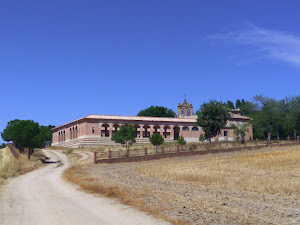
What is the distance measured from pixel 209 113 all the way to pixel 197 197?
4239 cm

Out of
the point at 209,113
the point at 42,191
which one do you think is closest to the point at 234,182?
the point at 42,191

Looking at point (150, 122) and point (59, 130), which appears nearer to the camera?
point (150, 122)

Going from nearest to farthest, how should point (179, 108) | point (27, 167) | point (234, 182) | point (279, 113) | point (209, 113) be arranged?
point (234, 182) < point (27, 167) < point (209, 113) < point (279, 113) < point (179, 108)

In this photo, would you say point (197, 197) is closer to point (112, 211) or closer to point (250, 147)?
point (112, 211)

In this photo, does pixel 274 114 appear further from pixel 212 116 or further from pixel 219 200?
pixel 219 200

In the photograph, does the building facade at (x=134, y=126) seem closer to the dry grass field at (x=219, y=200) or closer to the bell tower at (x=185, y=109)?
the bell tower at (x=185, y=109)

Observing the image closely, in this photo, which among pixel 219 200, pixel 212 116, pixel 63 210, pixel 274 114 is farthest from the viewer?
pixel 274 114

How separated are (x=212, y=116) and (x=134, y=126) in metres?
25.4

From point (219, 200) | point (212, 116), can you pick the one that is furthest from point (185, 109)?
point (219, 200)

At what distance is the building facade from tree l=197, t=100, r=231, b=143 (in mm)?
22861

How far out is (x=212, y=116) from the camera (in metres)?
56.3

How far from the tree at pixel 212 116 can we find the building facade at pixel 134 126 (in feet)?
75.0

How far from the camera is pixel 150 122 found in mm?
78500

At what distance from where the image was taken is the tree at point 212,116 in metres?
55.9
